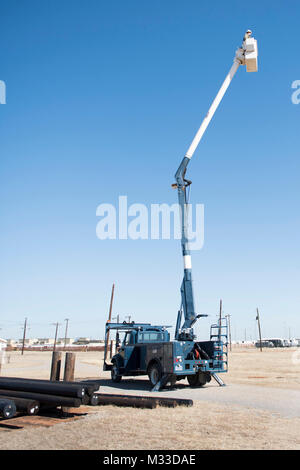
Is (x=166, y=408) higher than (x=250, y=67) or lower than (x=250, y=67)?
lower

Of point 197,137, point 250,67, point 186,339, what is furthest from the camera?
point 250,67

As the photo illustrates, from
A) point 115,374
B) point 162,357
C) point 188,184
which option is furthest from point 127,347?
point 188,184

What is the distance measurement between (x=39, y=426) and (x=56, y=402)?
3.36ft

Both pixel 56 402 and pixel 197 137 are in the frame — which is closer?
pixel 56 402

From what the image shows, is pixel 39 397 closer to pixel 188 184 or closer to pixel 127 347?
pixel 127 347

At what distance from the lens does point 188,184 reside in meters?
19.5

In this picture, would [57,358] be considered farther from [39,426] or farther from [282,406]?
[282,406]

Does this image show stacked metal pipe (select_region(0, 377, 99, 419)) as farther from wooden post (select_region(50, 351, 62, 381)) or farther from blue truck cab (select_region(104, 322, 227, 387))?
blue truck cab (select_region(104, 322, 227, 387))

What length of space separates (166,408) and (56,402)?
2.83 m

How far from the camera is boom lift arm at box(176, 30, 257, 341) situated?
17.6 meters

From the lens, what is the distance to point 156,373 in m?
15.9
